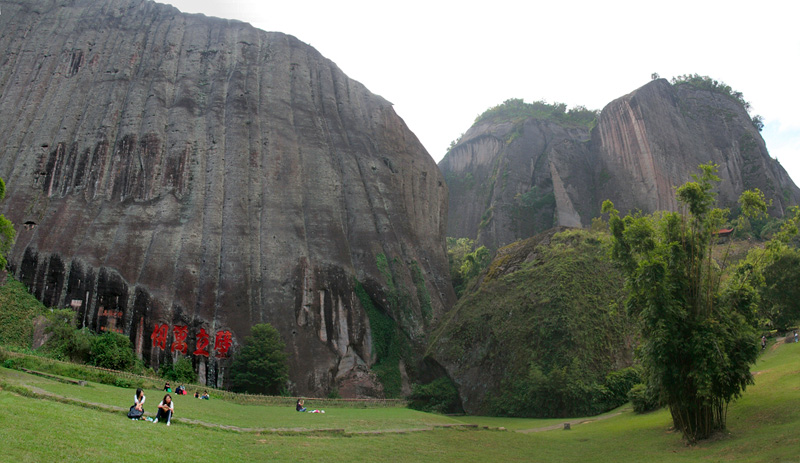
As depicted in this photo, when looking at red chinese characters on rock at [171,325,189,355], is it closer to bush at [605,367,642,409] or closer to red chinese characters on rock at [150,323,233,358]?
red chinese characters on rock at [150,323,233,358]

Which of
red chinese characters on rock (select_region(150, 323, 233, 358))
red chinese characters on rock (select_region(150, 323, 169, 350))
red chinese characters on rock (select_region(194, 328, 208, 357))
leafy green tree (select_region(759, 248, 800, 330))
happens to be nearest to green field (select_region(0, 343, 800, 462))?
leafy green tree (select_region(759, 248, 800, 330))

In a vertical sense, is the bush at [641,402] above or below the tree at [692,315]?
below

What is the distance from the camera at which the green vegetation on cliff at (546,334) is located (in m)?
28.7

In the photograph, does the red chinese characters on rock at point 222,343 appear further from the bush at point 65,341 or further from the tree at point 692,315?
the tree at point 692,315

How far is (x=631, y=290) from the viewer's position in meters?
19.2

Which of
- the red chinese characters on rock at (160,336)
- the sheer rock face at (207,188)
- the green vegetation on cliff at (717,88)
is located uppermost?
the green vegetation on cliff at (717,88)

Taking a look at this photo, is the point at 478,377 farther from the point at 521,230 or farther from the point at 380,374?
the point at 521,230

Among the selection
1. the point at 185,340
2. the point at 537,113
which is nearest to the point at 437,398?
the point at 185,340

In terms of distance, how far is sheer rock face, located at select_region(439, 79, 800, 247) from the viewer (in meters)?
66.9

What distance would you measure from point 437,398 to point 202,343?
15.3m

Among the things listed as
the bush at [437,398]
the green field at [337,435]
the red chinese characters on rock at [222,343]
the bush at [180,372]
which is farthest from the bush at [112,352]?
the bush at [437,398]

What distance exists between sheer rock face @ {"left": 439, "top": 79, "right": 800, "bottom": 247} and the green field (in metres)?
48.5

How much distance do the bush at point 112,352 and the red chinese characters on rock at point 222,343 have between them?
5034 mm

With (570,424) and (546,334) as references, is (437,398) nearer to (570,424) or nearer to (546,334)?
(546,334)
